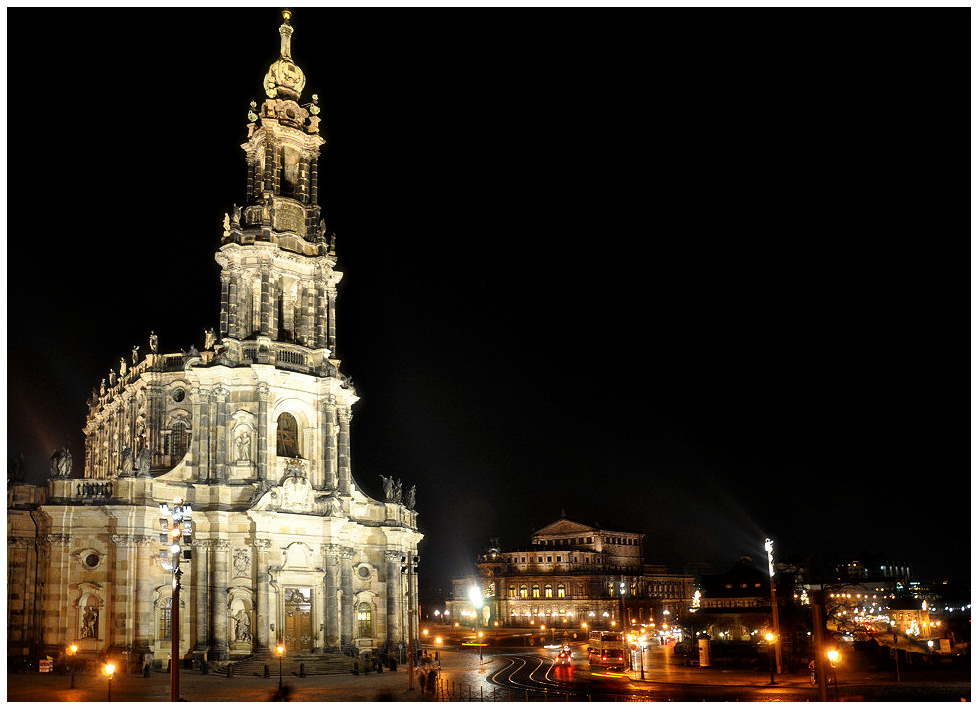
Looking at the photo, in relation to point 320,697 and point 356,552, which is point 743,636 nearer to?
point 356,552

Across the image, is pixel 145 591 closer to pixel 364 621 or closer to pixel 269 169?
pixel 364 621

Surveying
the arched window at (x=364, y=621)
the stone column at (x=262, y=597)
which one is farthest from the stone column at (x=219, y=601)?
the arched window at (x=364, y=621)

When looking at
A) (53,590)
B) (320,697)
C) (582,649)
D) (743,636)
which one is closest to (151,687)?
(320,697)

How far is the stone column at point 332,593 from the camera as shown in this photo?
57.3 metres

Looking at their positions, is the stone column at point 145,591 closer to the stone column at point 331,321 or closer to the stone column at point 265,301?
the stone column at point 265,301

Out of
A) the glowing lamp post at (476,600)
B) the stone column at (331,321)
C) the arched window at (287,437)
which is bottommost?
the glowing lamp post at (476,600)

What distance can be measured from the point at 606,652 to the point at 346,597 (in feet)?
58.8

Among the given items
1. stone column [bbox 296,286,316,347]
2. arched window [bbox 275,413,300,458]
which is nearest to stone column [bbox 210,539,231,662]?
arched window [bbox 275,413,300,458]

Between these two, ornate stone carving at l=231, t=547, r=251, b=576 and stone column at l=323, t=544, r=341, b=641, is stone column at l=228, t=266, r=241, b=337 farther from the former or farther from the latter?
stone column at l=323, t=544, r=341, b=641

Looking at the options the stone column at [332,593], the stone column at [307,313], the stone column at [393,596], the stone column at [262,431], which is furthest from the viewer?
the stone column at [307,313]

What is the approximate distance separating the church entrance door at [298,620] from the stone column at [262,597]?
87.1 inches

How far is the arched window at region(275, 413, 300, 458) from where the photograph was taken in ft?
197

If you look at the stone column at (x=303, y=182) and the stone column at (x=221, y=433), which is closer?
the stone column at (x=221, y=433)

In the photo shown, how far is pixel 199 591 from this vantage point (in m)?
53.8
